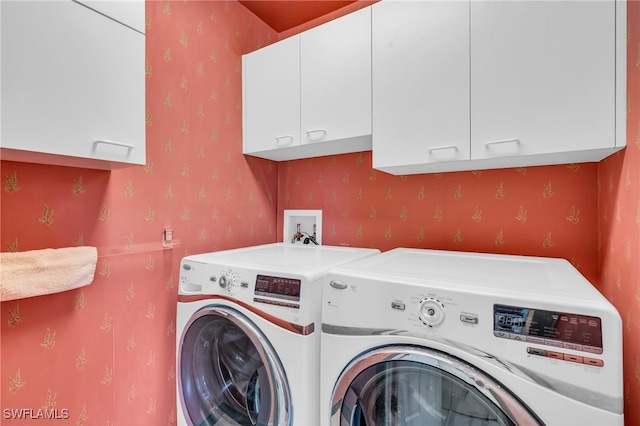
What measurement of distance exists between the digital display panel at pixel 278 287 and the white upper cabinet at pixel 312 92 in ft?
2.39

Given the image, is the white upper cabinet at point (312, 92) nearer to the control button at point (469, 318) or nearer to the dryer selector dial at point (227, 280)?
the dryer selector dial at point (227, 280)

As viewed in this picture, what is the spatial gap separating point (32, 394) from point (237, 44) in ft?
5.91

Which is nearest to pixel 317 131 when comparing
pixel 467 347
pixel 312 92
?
pixel 312 92

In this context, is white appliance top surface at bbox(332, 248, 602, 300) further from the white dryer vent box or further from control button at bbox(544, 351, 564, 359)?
the white dryer vent box

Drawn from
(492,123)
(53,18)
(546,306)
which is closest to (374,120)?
(492,123)

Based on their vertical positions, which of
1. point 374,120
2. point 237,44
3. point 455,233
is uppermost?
point 237,44

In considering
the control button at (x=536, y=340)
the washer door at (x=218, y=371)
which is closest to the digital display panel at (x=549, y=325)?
the control button at (x=536, y=340)

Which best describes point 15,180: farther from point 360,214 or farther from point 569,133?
point 569,133

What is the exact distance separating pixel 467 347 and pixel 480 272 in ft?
1.05

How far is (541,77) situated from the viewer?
1025mm

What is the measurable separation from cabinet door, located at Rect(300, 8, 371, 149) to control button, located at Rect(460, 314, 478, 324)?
0.87 metres

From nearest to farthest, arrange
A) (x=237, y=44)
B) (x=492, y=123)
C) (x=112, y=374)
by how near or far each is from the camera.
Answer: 1. (x=492, y=123)
2. (x=112, y=374)
3. (x=237, y=44)

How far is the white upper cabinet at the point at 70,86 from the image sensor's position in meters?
0.80

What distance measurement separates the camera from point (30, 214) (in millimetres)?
1040
